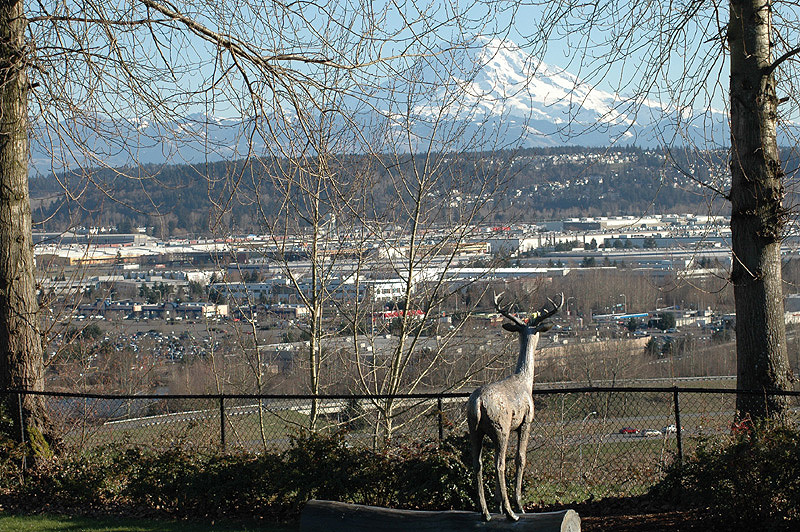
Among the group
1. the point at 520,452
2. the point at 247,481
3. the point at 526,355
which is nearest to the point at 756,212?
the point at 526,355

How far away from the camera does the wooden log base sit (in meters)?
5.26

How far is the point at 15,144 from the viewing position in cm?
942

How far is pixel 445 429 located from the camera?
33.2ft

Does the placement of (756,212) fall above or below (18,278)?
above

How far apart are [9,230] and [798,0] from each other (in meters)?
9.26

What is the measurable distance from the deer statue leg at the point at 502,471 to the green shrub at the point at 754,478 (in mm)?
1989

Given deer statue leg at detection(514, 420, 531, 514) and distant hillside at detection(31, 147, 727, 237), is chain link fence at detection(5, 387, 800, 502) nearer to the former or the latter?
deer statue leg at detection(514, 420, 531, 514)

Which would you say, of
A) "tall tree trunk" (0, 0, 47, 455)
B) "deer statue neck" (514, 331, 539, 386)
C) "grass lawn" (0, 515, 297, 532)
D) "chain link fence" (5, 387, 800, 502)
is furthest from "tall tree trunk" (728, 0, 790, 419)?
"tall tree trunk" (0, 0, 47, 455)

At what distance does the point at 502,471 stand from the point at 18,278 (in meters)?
6.90

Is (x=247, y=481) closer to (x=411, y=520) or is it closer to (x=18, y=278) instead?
(x=411, y=520)

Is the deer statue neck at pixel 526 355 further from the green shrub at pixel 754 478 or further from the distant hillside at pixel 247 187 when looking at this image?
the distant hillside at pixel 247 187

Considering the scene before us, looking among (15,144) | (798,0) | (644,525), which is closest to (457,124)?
(798,0)

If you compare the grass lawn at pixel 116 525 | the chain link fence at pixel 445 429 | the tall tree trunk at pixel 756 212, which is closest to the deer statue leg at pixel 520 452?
the chain link fence at pixel 445 429

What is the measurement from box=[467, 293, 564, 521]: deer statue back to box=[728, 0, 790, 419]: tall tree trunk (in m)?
3.20
